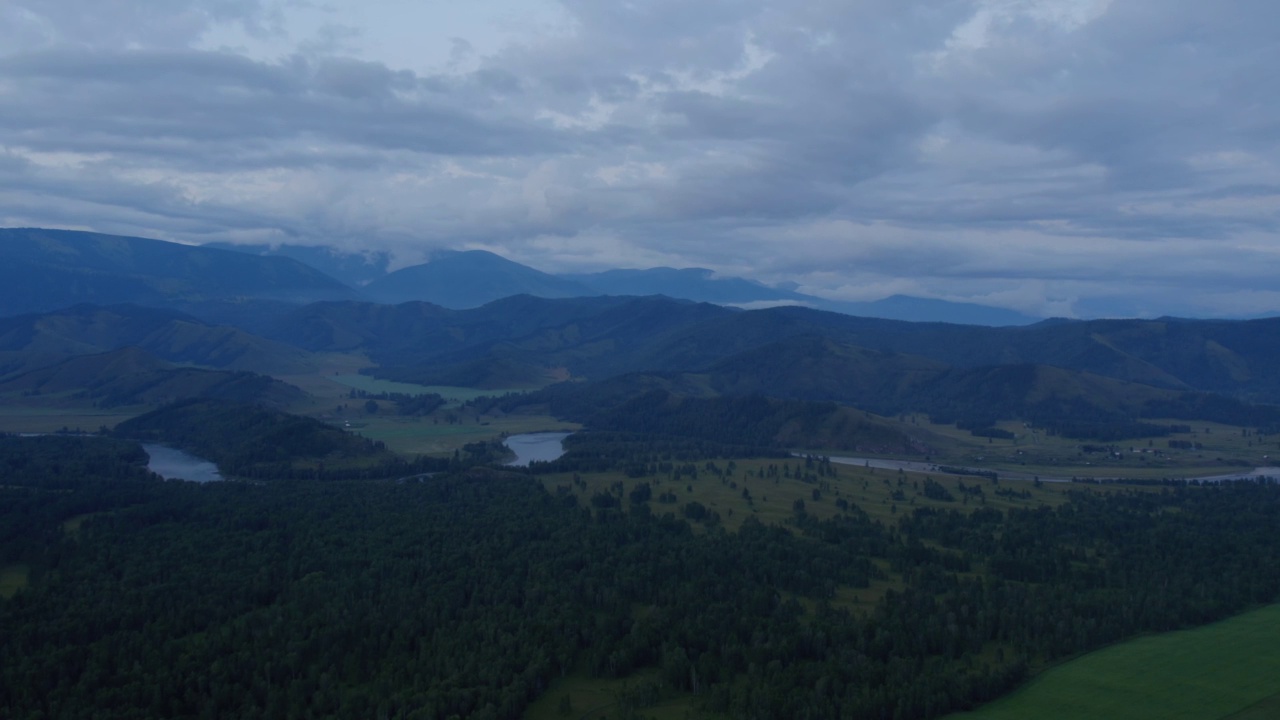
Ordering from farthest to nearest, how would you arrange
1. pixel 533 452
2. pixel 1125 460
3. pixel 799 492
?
pixel 533 452, pixel 1125 460, pixel 799 492

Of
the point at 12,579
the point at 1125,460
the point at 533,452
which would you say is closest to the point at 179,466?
the point at 533,452

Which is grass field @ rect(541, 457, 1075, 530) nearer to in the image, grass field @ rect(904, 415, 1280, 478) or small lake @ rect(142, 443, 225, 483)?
grass field @ rect(904, 415, 1280, 478)

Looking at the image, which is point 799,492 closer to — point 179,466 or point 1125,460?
point 1125,460

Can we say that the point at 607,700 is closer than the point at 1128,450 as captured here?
Yes

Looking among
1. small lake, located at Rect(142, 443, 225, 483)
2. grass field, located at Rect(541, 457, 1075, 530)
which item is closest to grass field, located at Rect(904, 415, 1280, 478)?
grass field, located at Rect(541, 457, 1075, 530)

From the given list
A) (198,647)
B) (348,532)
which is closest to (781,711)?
(198,647)

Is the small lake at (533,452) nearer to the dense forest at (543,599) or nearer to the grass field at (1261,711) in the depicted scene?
the dense forest at (543,599)

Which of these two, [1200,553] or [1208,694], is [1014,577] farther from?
[1208,694]
